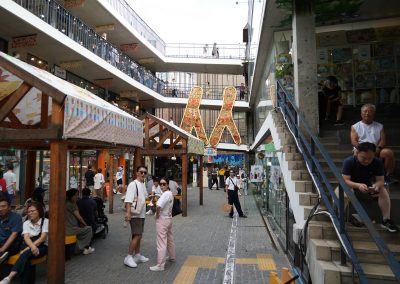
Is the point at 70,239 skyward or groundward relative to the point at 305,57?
groundward

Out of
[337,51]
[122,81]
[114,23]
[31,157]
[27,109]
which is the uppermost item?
[114,23]

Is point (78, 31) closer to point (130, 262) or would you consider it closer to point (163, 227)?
point (163, 227)

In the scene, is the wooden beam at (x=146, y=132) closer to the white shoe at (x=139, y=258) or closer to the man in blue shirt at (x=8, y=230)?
the white shoe at (x=139, y=258)

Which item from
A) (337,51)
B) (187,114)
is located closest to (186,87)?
(187,114)

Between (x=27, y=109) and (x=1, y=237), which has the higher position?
(x=27, y=109)

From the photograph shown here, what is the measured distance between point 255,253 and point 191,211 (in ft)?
24.5

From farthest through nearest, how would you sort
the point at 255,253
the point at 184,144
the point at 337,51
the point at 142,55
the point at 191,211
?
the point at 142,55 → the point at 191,211 → the point at 184,144 → the point at 337,51 → the point at 255,253

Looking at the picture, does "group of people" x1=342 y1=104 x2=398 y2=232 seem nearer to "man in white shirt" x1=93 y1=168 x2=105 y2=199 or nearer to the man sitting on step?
the man sitting on step

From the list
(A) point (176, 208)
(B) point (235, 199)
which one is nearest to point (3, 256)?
(A) point (176, 208)

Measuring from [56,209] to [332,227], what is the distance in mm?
4145

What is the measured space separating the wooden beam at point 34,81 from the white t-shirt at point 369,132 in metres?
5.08

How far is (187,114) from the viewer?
3042 cm

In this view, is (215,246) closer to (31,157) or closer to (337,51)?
(31,157)

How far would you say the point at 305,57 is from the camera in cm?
798
